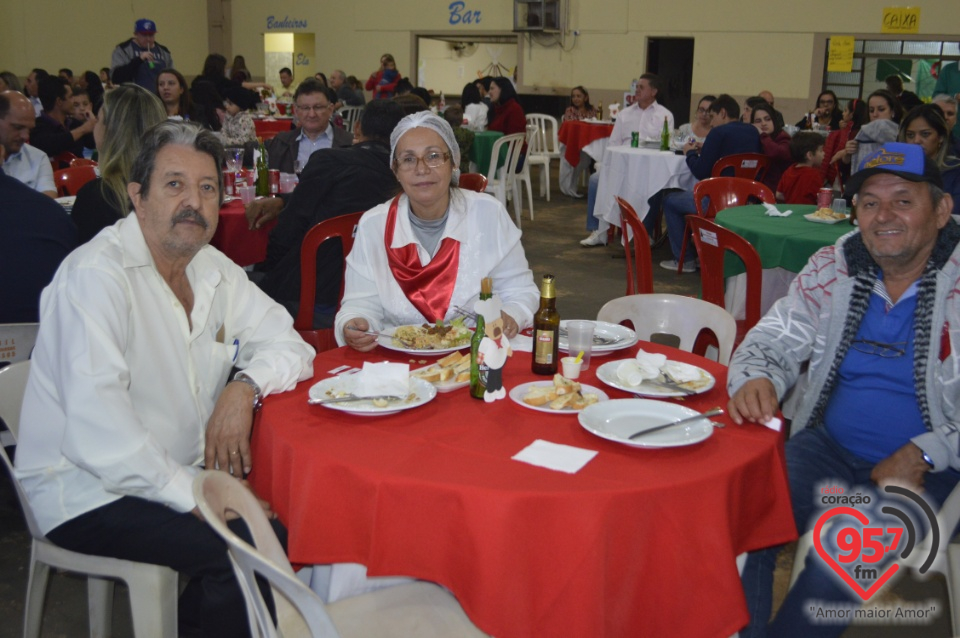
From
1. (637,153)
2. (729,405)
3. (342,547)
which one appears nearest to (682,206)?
(637,153)

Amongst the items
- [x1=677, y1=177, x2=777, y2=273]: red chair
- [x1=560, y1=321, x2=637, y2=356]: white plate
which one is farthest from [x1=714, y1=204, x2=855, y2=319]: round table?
[x1=560, y1=321, x2=637, y2=356]: white plate

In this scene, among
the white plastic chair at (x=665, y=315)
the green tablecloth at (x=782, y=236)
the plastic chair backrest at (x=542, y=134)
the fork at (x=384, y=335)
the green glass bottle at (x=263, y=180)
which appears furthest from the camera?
the plastic chair backrest at (x=542, y=134)

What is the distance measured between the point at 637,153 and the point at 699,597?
6.03 metres

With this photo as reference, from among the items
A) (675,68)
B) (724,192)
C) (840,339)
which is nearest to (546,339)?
(840,339)

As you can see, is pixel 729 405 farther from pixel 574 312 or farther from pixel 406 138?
pixel 574 312

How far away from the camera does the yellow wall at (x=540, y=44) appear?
40.3ft

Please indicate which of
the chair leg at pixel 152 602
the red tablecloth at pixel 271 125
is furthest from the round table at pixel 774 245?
the red tablecloth at pixel 271 125

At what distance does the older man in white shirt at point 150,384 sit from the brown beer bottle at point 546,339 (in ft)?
1.84

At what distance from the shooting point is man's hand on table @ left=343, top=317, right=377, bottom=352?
2201mm

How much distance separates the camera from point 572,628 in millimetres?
1422

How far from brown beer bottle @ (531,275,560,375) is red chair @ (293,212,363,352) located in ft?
4.58

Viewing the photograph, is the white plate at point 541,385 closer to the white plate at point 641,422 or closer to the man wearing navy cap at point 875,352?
the white plate at point 641,422

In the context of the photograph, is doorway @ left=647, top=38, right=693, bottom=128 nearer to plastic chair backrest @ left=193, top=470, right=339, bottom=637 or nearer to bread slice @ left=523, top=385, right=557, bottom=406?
bread slice @ left=523, top=385, right=557, bottom=406

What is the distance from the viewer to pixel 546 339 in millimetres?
1995
